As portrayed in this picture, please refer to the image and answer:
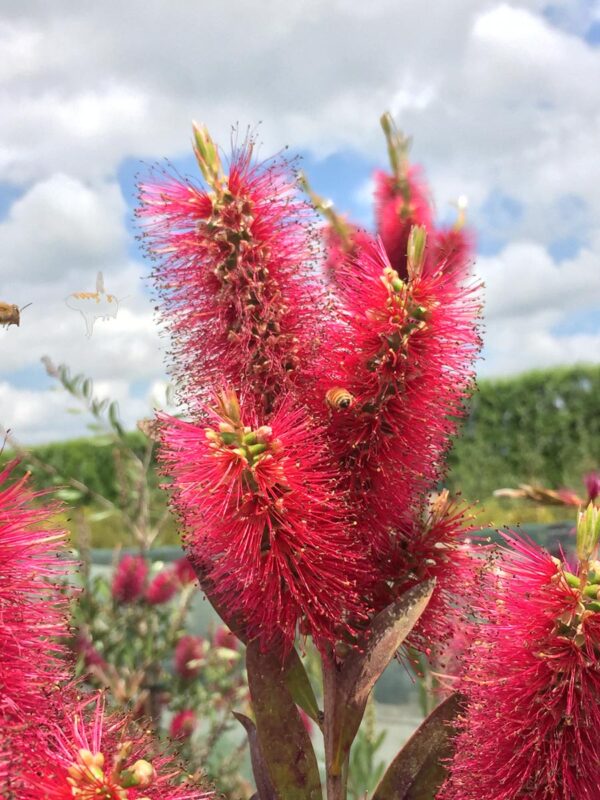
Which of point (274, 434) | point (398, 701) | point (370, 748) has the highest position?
point (274, 434)

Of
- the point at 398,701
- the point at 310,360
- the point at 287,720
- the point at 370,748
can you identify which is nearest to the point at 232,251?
the point at 310,360

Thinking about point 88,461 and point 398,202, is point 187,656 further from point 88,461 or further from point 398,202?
point 88,461

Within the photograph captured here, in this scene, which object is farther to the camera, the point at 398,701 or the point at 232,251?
the point at 398,701

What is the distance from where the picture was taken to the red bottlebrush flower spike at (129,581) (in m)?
2.01

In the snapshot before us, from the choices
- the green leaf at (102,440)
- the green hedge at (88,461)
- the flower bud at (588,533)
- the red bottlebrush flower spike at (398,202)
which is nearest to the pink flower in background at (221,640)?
the green leaf at (102,440)

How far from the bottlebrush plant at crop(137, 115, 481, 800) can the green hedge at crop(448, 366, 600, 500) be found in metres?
6.86

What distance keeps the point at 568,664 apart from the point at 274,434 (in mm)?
298

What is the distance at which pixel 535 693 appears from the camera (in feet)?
2.11

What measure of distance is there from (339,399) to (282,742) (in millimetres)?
326

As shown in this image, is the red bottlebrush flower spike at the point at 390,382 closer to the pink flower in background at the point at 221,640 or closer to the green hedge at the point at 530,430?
the pink flower in background at the point at 221,640

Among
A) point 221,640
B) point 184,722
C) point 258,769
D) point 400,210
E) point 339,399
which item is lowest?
point 184,722

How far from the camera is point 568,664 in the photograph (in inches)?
24.7

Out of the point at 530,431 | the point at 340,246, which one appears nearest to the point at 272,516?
the point at 340,246

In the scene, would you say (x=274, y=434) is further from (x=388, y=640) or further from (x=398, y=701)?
(x=398, y=701)
